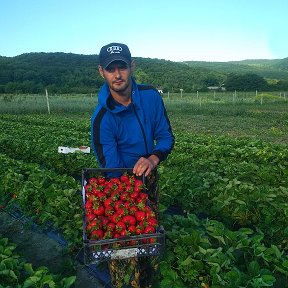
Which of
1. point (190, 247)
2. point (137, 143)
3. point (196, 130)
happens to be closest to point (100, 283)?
point (190, 247)

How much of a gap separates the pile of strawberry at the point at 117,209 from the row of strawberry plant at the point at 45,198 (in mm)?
1312

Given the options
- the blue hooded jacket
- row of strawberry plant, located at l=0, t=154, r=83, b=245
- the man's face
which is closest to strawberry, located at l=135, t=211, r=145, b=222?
the blue hooded jacket

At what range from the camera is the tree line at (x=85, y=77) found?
57906 mm

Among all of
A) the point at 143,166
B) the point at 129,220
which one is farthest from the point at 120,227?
the point at 143,166

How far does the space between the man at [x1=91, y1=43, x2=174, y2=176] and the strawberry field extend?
0.80 meters

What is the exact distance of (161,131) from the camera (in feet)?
11.9

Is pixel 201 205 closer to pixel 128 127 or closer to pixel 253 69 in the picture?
pixel 128 127

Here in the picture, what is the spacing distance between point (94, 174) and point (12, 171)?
3402 mm

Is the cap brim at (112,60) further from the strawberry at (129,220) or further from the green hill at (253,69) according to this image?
the green hill at (253,69)

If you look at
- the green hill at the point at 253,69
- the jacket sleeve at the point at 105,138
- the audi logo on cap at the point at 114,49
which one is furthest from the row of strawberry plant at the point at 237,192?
the green hill at the point at 253,69

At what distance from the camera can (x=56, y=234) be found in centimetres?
496

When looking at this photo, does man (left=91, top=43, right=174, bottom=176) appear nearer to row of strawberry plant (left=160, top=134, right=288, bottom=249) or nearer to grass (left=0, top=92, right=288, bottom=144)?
row of strawberry plant (left=160, top=134, right=288, bottom=249)

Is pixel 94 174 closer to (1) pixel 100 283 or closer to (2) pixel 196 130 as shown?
(1) pixel 100 283

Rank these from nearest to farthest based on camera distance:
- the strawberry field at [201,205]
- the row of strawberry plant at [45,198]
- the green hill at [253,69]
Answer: the strawberry field at [201,205]
the row of strawberry plant at [45,198]
the green hill at [253,69]
